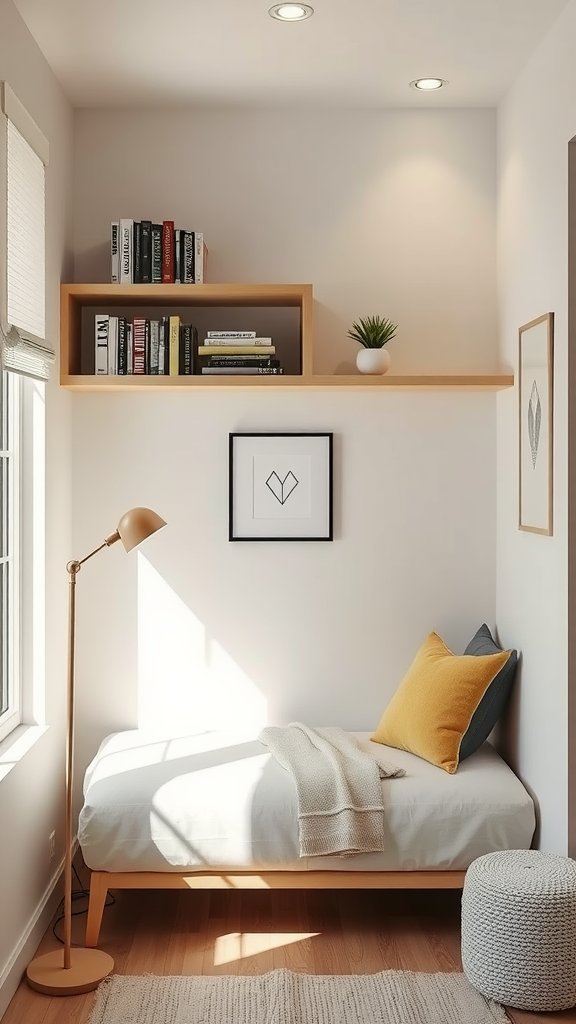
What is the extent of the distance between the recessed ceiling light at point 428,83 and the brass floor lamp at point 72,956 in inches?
71.0

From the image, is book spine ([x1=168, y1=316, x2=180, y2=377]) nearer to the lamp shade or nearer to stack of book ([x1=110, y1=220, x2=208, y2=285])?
stack of book ([x1=110, y1=220, x2=208, y2=285])

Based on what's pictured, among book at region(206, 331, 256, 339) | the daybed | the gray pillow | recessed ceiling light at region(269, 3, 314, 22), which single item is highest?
recessed ceiling light at region(269, 3, 314, 22)

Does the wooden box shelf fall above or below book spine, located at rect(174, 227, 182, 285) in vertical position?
below

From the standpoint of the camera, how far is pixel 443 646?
11.9ft

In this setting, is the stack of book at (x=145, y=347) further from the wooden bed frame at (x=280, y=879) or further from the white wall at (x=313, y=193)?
the wooden bed frame at (x=280, y=879)

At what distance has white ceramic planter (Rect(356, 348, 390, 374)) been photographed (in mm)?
3582

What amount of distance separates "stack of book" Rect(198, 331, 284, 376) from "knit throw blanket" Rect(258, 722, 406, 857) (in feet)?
4.40

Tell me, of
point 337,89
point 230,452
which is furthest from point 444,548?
point 337,89

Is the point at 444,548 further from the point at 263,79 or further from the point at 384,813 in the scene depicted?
the point at 263,79

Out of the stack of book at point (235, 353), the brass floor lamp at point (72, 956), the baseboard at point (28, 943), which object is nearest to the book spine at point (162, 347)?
the stack of book at point (235, 353)

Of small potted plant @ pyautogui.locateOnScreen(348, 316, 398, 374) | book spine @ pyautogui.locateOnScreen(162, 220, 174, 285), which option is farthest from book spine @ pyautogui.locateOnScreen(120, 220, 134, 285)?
small potted plant @ pyautogui.locateOnScreen(348, 316, 398, 374)

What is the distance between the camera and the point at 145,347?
355cm

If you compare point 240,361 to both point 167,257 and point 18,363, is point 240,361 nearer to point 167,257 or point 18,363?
point 167,257

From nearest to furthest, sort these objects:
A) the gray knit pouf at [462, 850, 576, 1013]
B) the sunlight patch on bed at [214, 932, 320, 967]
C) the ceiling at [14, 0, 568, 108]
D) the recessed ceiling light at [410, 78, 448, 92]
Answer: the gray knit pouf at [462, 850, 576, 1013]
the ceiling at [14, 0, 568, 108]
the sunlight patch on bed at [214, 932, 320, 967]
the recessed ceiling light at [410, 78, 448, 92]
